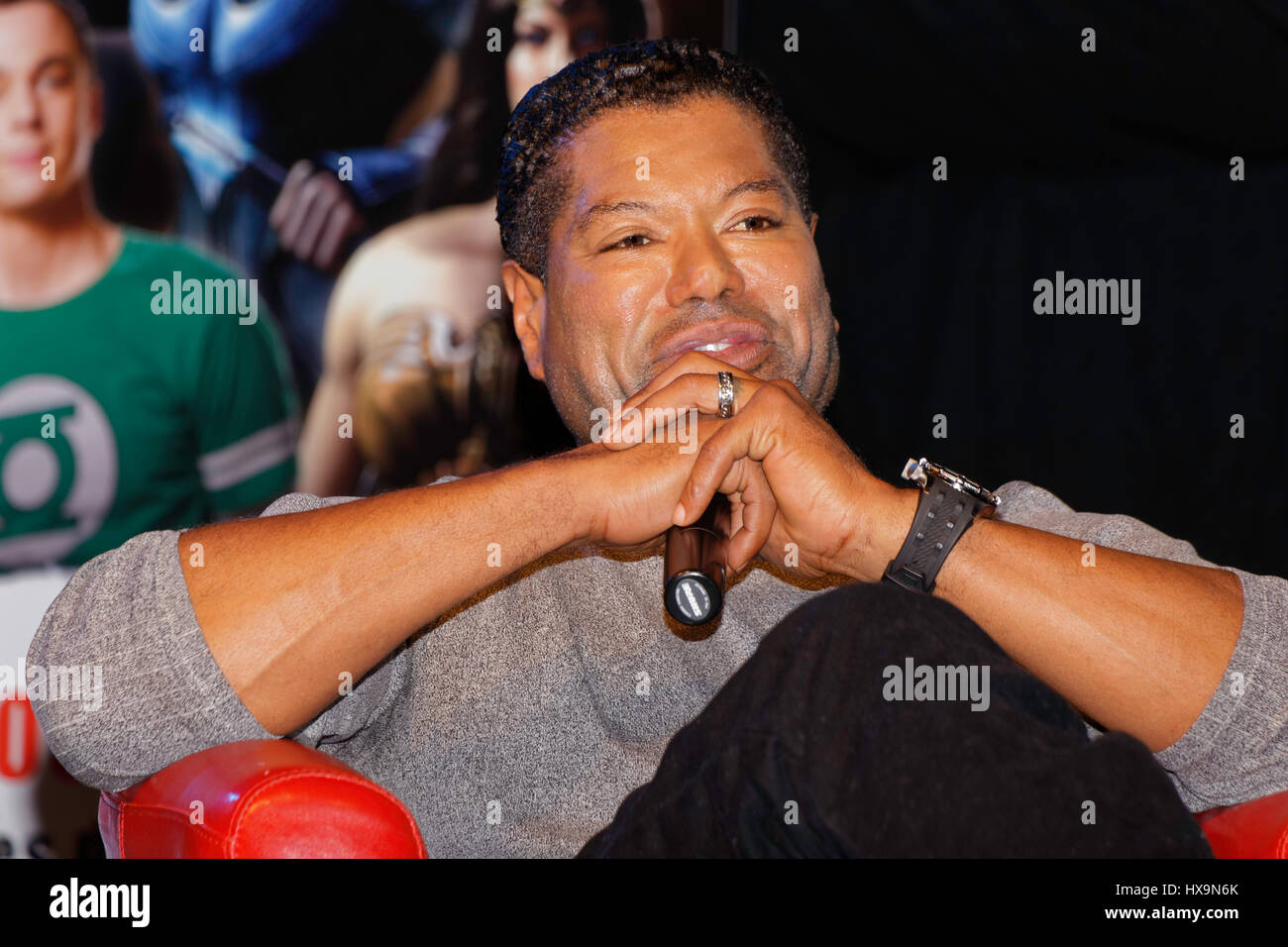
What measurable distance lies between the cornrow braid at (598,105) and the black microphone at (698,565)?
61 cm

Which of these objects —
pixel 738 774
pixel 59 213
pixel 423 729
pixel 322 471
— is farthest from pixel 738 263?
pixel 59 213

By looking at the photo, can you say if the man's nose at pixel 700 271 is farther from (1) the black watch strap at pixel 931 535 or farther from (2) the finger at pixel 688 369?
(1) the black watch strap at pixel 931 535

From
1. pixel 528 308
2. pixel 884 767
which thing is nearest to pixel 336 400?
pixel 528 308

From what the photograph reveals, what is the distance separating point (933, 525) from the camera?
147 cm

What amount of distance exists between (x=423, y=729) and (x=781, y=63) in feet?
7.41

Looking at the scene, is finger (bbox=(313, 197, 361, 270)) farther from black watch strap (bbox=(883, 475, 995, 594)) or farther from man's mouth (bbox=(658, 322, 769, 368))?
black watch strap (bbox=(883, 475, 995, 594))

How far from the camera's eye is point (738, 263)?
70.5 inches

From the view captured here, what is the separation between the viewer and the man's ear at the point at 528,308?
2021mm

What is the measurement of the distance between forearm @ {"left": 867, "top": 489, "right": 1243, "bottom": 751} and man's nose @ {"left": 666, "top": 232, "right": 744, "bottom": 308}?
43cm

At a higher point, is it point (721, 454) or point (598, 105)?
point (598, 105)

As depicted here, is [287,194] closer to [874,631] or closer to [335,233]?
[335,233]

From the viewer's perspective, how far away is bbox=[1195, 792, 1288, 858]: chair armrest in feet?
4.06

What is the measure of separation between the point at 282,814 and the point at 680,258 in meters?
0.95
